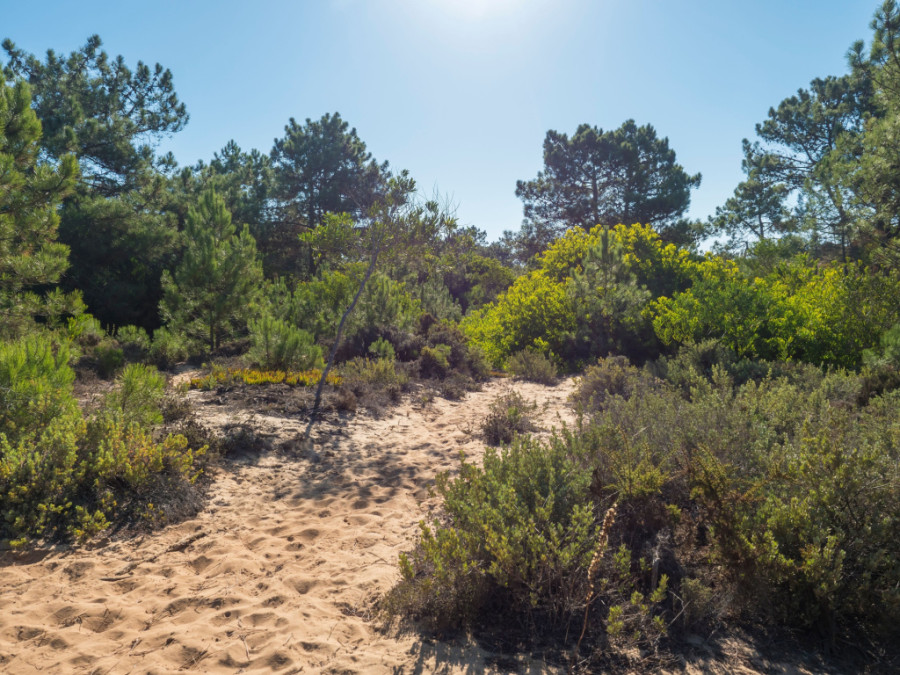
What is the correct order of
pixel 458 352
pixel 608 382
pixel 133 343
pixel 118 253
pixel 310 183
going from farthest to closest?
pixel 310 183 → pixel 118 253 → pixel 458 352 → pixel 133 343 → pixel 608 382

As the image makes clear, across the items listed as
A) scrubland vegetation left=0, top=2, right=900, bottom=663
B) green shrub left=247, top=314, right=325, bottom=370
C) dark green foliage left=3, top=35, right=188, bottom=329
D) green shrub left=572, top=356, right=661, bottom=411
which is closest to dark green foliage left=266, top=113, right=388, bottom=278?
scrubland vegetation left=0, top=2, right=900, bottom=663

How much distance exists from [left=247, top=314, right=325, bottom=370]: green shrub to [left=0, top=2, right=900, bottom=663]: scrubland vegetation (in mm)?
45

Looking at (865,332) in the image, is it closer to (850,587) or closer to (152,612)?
(850,587)

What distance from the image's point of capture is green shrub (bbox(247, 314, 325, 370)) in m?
9.00

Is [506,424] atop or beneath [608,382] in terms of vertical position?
beneath

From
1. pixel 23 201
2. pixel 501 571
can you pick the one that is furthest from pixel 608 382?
pixel 23 201

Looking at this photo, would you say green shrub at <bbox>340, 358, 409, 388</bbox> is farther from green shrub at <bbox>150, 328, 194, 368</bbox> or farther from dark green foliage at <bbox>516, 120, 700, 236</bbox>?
dark green foliage at <bbox>516, 120, 700, 236</bbox>

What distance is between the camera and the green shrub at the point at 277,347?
9000mm

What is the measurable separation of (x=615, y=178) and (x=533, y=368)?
16.7 meters

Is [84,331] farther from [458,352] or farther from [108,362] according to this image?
[458,352]

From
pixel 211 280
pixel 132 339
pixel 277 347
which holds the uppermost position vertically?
pixel 211 280

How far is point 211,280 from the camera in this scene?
1157 cm

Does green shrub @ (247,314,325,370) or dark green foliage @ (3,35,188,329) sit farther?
dark green foliage @ (3,35,188,329)

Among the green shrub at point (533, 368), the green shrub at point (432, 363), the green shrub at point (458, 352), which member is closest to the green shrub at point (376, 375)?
the green shrub at point (432, 363)
